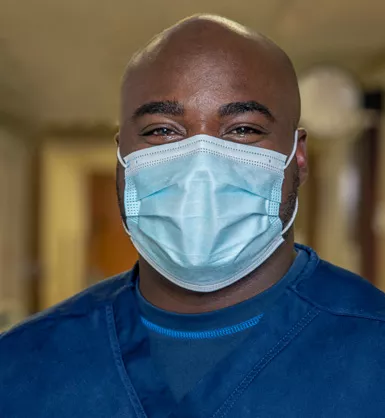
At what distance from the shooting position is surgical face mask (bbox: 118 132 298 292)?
963mm

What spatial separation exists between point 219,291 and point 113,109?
3642mm

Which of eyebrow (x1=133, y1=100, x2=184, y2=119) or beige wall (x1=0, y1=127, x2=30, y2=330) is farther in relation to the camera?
beige wall (x1=0, y1=127, x2=30, y2=330)

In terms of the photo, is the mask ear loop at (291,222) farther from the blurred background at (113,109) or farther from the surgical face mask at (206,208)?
the blurred background at (113,109)

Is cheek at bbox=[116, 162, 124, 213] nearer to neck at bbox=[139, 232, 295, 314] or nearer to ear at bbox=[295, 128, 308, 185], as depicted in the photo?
neck at bbox=[139, 232, 295, 314]

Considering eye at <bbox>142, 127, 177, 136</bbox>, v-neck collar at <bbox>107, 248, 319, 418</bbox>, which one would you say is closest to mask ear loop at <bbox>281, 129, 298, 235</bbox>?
v-neck collar at <bbox>107, 248, 319, 418</bbox>

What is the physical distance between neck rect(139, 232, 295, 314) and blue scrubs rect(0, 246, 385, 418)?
24 mm

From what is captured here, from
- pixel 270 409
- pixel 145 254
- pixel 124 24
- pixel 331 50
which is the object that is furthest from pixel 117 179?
pixel 331 50

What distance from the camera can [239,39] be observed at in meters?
1.06

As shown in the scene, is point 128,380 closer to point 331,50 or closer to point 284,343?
→ point 284,343

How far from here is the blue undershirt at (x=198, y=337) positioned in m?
0.97

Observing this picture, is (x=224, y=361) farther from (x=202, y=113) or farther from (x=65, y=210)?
(x=65, y=210)

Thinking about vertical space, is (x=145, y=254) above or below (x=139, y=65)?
below

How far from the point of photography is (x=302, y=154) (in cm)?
111

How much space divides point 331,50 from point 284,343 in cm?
228
